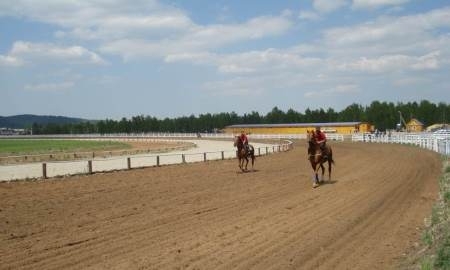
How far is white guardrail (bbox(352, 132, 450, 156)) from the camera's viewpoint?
126ft

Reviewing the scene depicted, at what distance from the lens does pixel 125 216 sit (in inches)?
568

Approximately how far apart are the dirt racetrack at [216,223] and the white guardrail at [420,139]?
54.3 ft

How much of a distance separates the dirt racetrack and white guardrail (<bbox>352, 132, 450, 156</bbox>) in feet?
54.3

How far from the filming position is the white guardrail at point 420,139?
3838cm

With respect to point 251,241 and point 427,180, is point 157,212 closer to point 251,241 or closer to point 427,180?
point 251,241

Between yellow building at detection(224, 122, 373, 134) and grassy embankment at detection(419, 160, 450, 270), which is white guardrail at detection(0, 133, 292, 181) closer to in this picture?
grassy embankment at detection(419, 160, 450, 270)

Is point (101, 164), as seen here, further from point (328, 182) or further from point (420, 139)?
point (420, 139)

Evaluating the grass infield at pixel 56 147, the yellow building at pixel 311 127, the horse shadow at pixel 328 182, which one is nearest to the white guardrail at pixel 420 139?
the horse shadow at pixel 328 182

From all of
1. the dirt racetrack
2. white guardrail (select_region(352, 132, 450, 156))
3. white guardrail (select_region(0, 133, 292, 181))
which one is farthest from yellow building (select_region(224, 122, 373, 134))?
the dirt racetrack

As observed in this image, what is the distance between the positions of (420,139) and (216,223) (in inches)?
1810

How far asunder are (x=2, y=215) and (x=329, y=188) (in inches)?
419

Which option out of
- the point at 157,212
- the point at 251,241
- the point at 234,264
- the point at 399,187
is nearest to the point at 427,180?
the point at 399,187

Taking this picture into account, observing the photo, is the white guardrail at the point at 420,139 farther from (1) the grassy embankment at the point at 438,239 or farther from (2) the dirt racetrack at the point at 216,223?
(1) the grassy embankment at the point at 438,239

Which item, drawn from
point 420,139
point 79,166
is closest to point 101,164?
point 79,166
